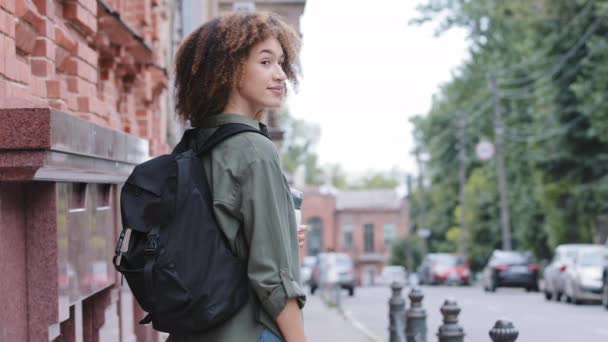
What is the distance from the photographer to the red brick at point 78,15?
20.4 ft

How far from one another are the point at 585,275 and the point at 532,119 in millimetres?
22535

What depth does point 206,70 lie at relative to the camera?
3.54 metres

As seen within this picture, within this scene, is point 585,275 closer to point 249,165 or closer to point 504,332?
point 504,332

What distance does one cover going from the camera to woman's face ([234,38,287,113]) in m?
3.54

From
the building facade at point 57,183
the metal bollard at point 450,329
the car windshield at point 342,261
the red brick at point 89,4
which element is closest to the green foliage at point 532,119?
the car windshield at point 342,261

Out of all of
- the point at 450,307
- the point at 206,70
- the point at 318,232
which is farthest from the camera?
the point at 318,232

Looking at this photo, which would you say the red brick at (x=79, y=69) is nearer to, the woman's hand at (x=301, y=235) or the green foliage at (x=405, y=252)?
the woman's hand at (x=301, y=235)

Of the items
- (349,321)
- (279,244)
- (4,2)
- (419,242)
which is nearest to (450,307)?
(4,2)

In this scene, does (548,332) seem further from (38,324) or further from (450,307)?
(38,324)

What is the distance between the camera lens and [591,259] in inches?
1086

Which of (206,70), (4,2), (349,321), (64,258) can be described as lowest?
(349,321)

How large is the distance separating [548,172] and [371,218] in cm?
7192

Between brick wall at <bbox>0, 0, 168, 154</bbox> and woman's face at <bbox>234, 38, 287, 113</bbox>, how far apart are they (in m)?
0.72

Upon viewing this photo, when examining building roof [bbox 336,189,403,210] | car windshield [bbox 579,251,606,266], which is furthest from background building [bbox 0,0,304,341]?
building roof [bbox 336,189,403,210]
